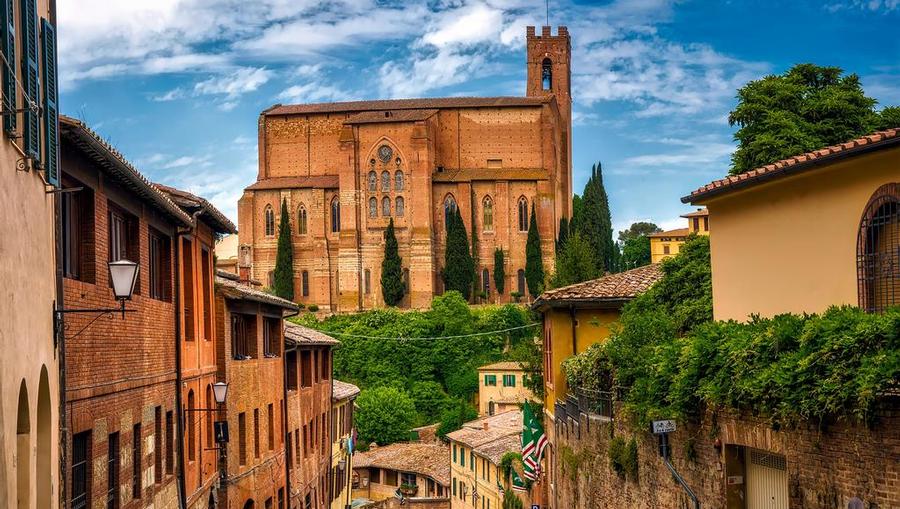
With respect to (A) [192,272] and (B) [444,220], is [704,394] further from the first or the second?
(B) [444,220]

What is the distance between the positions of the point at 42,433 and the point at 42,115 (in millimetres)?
2845

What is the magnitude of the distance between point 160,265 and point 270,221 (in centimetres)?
8984

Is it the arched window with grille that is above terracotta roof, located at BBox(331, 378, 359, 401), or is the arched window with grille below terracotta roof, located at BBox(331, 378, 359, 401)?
above

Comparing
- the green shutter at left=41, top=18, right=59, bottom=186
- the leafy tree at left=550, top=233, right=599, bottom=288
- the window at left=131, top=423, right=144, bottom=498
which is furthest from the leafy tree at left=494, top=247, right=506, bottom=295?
the green shutter at left=41, top=18, right=59, bottom=186

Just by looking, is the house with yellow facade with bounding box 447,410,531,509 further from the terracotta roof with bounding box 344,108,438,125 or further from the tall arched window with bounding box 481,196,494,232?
the terracotta roof with bounding box 344,108,438,125

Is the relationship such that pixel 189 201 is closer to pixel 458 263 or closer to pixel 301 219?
pixel 458 263

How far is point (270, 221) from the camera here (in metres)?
108

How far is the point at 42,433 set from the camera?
11.4 m

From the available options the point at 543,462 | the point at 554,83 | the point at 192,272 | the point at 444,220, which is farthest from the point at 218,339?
the point at 554,83

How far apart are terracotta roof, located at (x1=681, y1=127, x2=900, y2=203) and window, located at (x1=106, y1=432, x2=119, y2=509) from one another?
8.54 metres

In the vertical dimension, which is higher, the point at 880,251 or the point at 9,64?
the point at 9,64

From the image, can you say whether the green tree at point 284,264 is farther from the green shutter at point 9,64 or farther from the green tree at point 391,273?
the green shutter at point 9,64

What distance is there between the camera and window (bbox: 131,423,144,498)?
16266 millimetres

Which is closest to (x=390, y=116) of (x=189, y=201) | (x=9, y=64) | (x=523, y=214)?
(x=523, y=214)
